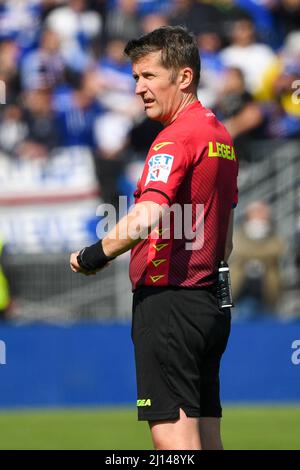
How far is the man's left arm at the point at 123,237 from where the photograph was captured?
4367mm

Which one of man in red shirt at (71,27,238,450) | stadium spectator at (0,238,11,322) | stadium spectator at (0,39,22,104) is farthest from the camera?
stadium spectator at (0,39,22,104)

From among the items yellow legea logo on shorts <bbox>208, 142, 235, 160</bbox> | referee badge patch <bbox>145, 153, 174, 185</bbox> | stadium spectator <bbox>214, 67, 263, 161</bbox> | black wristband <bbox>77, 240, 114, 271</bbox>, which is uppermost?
stadium spectator <bbox>214, 67, 263, 161</bbox>

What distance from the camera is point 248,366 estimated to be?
11891 millimetres

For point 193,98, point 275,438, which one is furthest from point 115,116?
point 193,98

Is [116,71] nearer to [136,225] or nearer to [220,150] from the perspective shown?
[220,150]

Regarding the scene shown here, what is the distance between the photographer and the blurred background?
11.9 m

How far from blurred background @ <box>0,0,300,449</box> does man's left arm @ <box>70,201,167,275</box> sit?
5.53m

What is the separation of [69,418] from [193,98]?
6533 millimetres

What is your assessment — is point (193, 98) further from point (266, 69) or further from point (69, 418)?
point (266, 69)

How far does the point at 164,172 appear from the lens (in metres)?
4.43

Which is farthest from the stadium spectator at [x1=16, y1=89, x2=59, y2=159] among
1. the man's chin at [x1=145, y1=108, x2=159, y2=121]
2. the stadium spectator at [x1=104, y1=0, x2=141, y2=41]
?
the man's chin at [x1=145, y1=108, x2=159, y2=121]

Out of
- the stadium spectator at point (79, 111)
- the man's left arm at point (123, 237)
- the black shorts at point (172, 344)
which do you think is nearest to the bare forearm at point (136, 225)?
the man's left arm at point (123, 237)

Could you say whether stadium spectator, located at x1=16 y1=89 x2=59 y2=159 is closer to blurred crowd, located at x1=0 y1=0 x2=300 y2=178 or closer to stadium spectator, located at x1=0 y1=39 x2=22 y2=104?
blurred crowd, located at x1=0 y1=0 x2=300 y2=178

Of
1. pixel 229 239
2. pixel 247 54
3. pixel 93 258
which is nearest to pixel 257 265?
pixel 247 54
